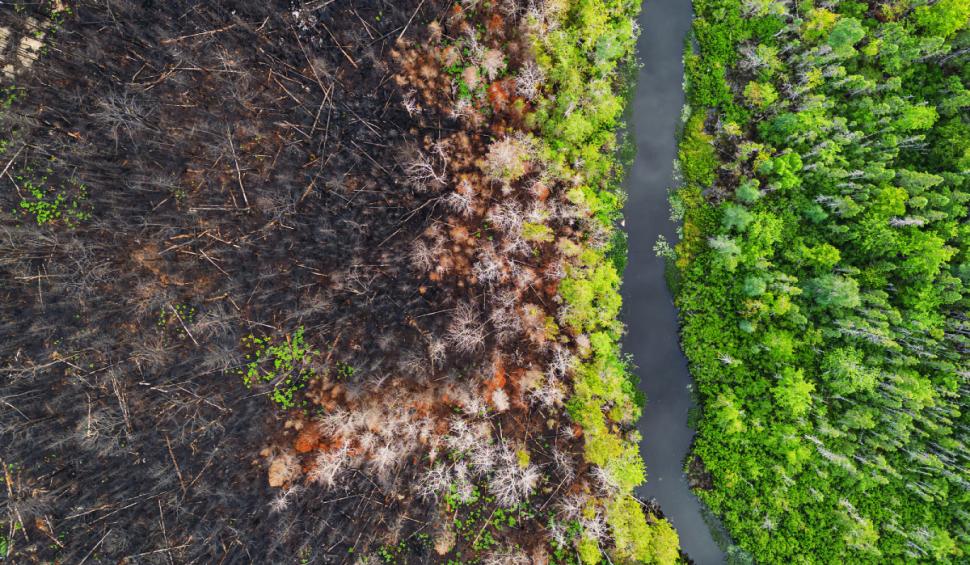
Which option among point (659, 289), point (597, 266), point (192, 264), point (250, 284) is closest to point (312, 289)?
point (250, 284)

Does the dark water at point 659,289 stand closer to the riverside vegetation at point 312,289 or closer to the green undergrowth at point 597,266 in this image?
the green undergrowth at point 597,266

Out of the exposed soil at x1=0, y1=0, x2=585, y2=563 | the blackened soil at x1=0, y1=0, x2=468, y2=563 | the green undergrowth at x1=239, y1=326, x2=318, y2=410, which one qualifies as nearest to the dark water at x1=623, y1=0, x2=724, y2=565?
the exposed soil at x1=0, y1=0, x2=585, y2=563

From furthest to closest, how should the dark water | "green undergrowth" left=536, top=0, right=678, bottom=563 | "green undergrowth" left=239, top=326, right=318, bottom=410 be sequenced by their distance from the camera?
the dark water, "green undergrowth" left=536, top=0, right=678, bottom=563, "green undergrowth" left=239, top=326, right=318, bottom=410

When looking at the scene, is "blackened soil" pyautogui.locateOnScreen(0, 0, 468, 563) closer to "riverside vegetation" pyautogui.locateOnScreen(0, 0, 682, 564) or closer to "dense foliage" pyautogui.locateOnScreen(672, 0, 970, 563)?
"riverside vegetation" pyautogui.locateOnScreen(0, 0, 682, 564)

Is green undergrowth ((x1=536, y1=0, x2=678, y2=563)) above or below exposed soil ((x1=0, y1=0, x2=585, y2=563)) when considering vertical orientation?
above

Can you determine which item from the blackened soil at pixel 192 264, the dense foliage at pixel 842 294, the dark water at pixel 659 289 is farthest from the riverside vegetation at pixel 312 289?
the dense foliage at pixel 842 294

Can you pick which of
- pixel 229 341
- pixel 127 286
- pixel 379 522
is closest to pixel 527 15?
pixel 229 341
